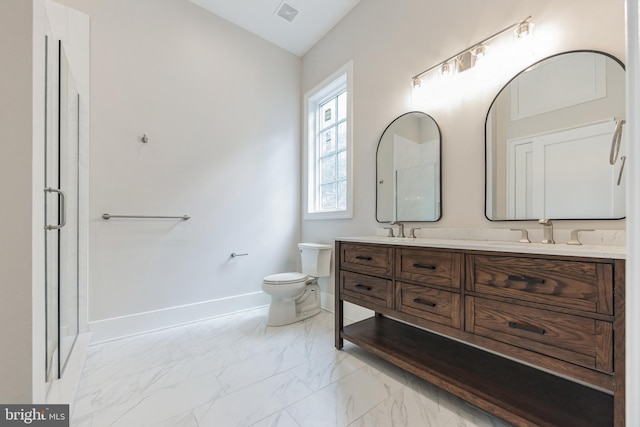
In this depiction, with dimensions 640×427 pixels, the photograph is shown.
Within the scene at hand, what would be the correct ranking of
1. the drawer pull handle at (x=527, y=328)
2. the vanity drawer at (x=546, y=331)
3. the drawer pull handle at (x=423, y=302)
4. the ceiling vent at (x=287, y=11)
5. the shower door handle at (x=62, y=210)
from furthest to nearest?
the ceiling vent at (x=287, y=11), the drawer pull handle at (x=423, y=302), the shower door handle at (x=62, y=210), the drawer pull handle at (x=527, y=328), the vanity drawer at (x=546, y=331)

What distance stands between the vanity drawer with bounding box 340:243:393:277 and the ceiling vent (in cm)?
228

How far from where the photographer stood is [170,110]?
225 cm

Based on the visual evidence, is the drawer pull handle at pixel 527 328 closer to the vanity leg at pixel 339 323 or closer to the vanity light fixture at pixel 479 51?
the vanity leg at pixel 339 323

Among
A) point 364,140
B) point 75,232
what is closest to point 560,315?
point 364,140

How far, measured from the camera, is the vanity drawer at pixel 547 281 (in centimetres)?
86

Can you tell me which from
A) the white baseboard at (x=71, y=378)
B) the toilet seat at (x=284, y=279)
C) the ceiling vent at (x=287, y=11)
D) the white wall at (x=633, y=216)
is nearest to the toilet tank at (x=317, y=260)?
the toilet seat at (x=284, y=279)

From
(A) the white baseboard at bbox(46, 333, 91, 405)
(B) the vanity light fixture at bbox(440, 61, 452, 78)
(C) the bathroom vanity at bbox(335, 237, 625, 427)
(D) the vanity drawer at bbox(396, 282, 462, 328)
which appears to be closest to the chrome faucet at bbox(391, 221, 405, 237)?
(C) the bathroom vanity at bbox(335, 237, 625, 427)

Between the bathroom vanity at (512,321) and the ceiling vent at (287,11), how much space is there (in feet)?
7.68

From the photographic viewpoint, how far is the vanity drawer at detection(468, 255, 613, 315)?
2.81ft

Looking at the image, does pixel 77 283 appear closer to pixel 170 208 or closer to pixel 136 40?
pixel 170 208

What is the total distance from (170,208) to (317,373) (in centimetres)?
181

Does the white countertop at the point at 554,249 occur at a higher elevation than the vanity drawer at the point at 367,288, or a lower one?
higher

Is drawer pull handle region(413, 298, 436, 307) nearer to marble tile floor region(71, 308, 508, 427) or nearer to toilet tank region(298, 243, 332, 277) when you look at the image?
marble tile floor region(71, 308, 508, 427)

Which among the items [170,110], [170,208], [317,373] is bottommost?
[317,373]
